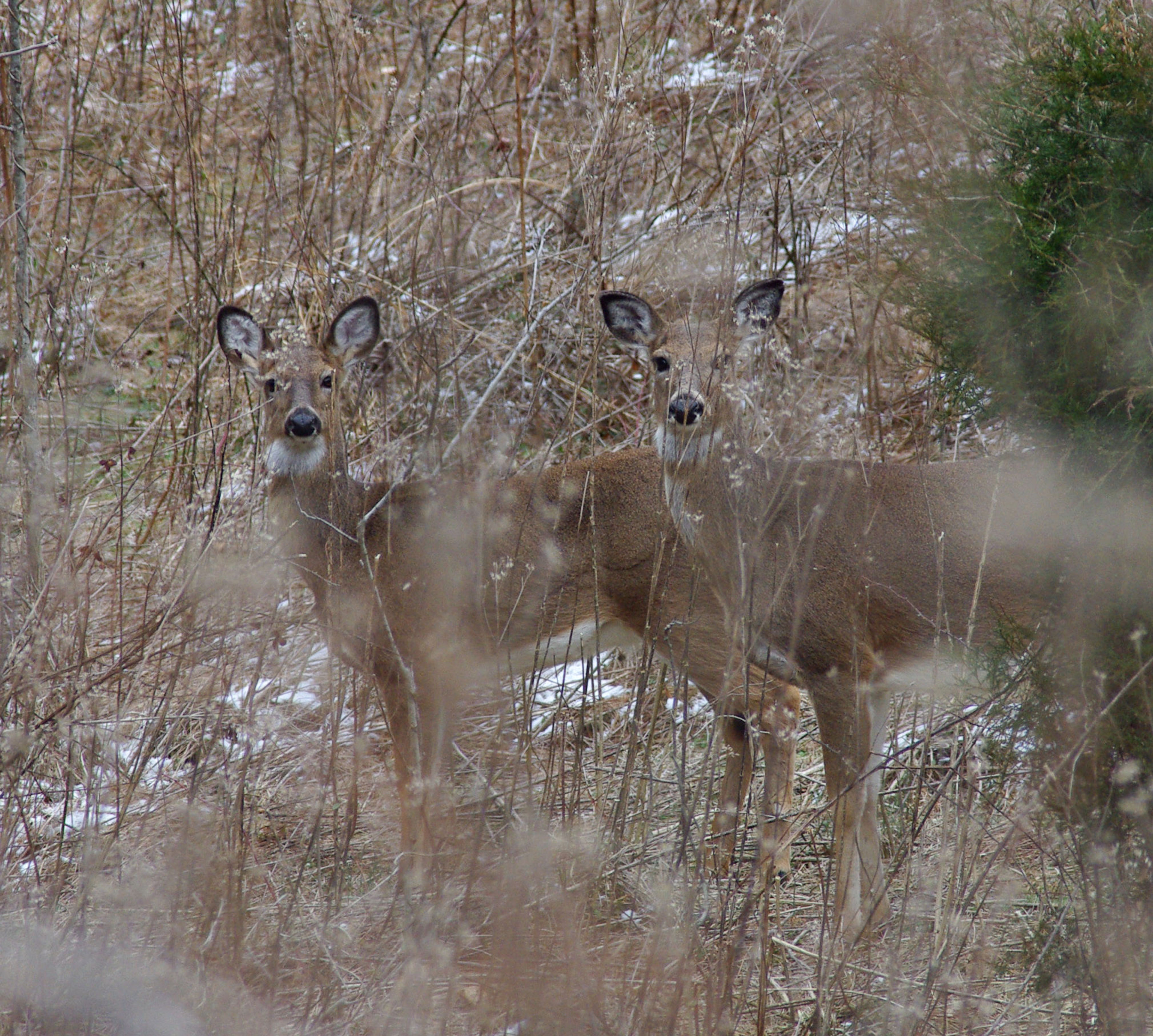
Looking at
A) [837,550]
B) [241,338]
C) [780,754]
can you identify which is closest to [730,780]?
[780,754]

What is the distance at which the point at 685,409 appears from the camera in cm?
448

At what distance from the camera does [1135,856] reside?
3166 mm

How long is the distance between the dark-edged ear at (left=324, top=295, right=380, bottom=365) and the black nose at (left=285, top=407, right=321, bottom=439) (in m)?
0.41

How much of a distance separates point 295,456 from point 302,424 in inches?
7.2

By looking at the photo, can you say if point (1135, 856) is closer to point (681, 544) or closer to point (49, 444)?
point (681, 544)

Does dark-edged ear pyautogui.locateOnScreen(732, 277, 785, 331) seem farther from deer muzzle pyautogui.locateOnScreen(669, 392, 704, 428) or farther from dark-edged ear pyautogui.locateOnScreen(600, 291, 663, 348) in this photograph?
deer muzzle pyautogui.locateOnScreen(669, 392, 704, 428)

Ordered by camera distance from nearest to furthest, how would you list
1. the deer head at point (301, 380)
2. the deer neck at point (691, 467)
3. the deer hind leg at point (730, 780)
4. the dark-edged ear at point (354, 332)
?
the deer hind leg at point (730, 780), the deer neck at point (691, 467), the deer head at point (301, 380), the dark-edged ear at point (354, 332)

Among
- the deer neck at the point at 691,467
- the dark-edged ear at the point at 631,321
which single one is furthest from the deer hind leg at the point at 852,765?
the dark-edged ear at the point at 631,321

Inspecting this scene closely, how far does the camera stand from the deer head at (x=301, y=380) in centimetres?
524

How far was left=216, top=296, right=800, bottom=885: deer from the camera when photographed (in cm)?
484

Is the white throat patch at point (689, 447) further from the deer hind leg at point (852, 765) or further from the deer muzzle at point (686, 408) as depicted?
the deer hind leg at point (852, 765)

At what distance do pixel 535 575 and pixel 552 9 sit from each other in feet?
17.2

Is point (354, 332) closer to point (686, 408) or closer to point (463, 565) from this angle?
point (463, 565)

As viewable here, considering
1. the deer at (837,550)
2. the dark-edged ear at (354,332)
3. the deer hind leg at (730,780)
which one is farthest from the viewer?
the dark-edged ear at (354,332)
